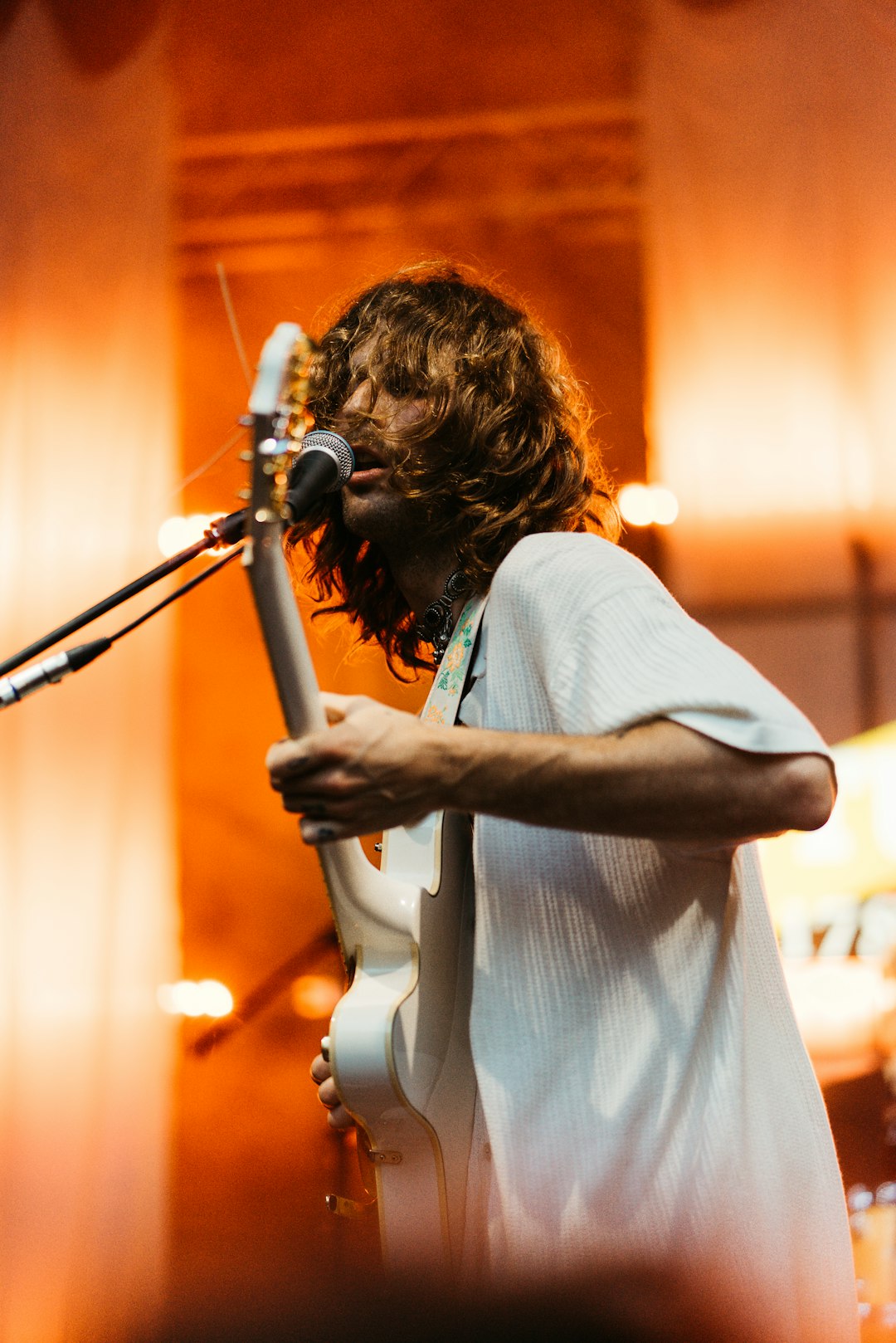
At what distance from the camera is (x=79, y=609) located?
3.16 m

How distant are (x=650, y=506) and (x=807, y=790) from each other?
2.21m

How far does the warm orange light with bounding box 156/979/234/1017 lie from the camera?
3.10m

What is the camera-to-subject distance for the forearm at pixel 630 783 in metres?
0.89

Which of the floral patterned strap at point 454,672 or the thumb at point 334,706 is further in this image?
the floral patterned strap at point 454,672

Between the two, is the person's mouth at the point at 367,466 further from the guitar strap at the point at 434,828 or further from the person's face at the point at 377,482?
the guitar strap at the point at 434,828

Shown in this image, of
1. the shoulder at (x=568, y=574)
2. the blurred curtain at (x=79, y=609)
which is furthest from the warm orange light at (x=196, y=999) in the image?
the shoulder at (x=568, y=574)

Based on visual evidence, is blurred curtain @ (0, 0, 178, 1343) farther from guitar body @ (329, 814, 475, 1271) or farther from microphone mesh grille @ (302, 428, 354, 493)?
microphone mesh grille @ (302, 428, 354, 493)

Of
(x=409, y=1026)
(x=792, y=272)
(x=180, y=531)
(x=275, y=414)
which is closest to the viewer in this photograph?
(x=275, y=414)

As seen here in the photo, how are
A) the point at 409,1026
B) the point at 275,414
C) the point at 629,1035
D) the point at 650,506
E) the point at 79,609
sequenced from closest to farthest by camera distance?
1. the point at 275,414
2. the point at 629,1035
3. the point at 409,1026
4. the point at 650,506
5. the point at 79,609

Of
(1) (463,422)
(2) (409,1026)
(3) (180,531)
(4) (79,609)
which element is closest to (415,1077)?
(2) (409,1026)

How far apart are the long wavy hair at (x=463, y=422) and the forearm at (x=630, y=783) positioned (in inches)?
18.9

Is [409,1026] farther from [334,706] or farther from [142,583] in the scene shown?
[142,583]

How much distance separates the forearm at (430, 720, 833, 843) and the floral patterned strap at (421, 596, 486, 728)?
36cm

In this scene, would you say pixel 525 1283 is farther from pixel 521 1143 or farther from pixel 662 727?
pixel 521 1143
